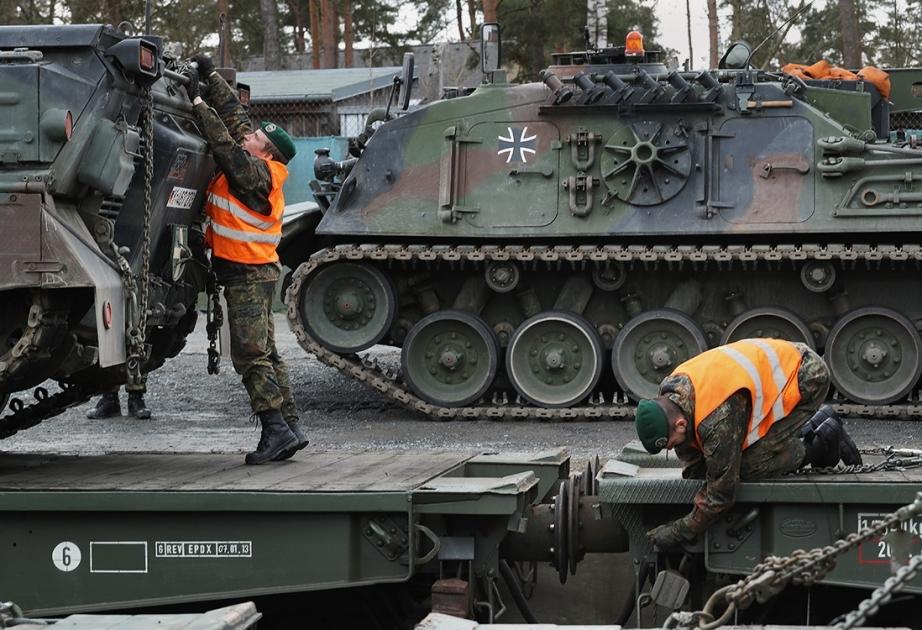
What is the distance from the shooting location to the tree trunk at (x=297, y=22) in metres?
42.4

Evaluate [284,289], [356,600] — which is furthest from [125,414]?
[356,600]

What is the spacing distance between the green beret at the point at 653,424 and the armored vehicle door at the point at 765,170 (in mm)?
7267

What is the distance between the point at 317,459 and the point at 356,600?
3.70 feet

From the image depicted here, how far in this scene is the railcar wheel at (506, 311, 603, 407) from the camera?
12.9 metres

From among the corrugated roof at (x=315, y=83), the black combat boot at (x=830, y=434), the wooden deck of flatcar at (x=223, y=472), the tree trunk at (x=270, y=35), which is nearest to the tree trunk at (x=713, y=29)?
the corrugated roof at (x=315, y=83)

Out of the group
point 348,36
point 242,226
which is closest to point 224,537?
point 242,226

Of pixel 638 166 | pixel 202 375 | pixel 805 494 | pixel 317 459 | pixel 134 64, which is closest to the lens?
pixel 805 494

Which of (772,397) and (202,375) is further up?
(772,397)

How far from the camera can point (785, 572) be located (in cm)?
477

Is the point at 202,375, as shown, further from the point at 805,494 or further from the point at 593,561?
the point at 805,494

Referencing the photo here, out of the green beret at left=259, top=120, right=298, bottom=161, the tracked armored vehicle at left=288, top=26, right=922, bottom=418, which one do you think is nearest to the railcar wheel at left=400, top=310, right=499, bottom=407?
the tracked armored vehicle at left=288, top=26, right=922, bottom=418

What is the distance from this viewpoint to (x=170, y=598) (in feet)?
18.7

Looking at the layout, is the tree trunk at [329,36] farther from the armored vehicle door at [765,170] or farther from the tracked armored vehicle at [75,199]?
the tracked armored vehicle at [75,199]

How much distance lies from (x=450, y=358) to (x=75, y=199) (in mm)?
7199
